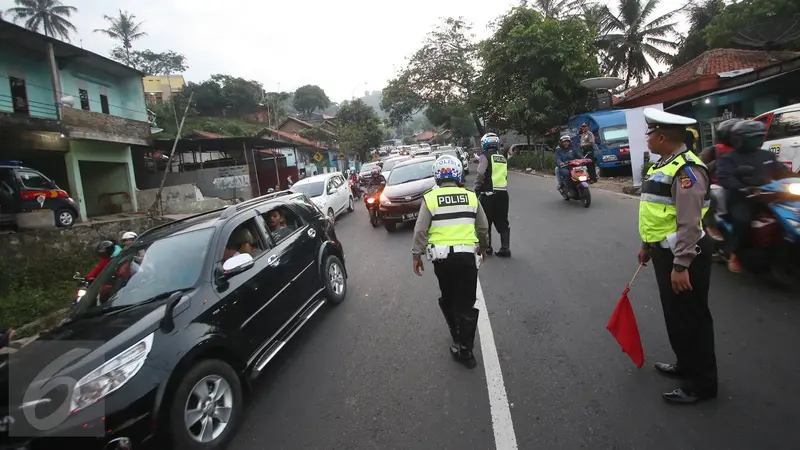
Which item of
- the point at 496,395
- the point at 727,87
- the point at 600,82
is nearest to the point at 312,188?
the point at 496,395

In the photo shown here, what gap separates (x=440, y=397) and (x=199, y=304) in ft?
6.29

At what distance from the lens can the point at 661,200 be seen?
2.85 m

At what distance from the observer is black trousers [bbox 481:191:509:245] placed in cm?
691

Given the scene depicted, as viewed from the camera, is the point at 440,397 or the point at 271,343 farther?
the point at 271,343

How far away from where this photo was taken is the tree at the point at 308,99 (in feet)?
258

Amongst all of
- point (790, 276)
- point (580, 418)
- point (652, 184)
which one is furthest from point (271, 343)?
point (790, 276)

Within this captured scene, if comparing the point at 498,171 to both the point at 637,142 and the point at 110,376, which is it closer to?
the point at 110,376

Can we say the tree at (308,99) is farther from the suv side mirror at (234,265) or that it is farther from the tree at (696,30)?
the suv side mirror at (234,265)

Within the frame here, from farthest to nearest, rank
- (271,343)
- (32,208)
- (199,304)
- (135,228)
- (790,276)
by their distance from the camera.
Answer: (135,228), (32,208), (790,276), (271,343), (199,304)

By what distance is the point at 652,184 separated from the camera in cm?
289

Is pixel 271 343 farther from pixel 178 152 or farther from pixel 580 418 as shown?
pixel 178 152

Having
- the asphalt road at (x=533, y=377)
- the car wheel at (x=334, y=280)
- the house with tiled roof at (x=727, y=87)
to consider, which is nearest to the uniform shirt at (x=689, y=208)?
the asphalt road at (x=533, y=377)

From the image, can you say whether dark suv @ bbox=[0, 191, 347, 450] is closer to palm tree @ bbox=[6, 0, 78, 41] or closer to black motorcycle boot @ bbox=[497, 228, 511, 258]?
black motorcycle boot @ bbox=[497, 228, 511, 258]

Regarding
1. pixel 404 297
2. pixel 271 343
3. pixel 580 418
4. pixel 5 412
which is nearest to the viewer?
pixel 5 412
